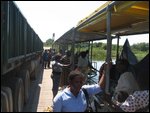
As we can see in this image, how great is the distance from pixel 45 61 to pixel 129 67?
2727cm

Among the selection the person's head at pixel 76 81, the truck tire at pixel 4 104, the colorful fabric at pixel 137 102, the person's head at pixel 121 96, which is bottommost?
the truck tire at pixel 4 104

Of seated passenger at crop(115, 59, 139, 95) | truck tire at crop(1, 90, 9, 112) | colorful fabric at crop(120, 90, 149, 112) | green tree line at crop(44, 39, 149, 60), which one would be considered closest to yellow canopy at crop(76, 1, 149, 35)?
green tree line at crop(44, 39, 149, 60)

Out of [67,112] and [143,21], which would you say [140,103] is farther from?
[143,21]

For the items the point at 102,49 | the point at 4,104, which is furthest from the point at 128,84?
the point at 102,49

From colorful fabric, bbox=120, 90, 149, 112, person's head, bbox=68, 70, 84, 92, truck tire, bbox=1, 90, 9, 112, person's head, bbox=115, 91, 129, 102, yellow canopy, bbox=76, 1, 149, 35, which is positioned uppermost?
yellow canopy, bbox=76, 1, 149, 35

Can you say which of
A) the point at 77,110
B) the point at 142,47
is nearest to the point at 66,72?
the point at 142,47

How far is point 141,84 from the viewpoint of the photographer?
205 inches

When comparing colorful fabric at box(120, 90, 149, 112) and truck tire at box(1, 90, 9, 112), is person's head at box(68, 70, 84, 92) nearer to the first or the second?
colorful fabric at box(120, 90, 149, 112)

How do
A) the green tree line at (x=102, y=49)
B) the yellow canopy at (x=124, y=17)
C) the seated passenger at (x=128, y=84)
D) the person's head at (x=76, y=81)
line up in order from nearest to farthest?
the person's head at (x=76, y=81), the yellow canopy at (x=124, y=17), the seated passenger at (x=128, y=84), the green tree line at (x=102, y=49)

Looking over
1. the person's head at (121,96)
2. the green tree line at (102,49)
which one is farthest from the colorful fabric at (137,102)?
the green tree line at (102,49)

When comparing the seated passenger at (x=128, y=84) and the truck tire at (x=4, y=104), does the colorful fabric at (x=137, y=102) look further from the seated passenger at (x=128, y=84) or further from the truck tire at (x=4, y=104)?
the truck tire at (x=4, y=104)

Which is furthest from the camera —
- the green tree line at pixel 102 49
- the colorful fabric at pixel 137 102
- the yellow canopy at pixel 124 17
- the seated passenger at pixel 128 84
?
the green tree line at pixel 102 49

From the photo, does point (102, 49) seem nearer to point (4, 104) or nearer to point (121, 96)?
point (121, 96)

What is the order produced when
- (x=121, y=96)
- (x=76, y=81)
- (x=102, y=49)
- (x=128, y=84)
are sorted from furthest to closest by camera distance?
(x=102, y=49), (x=128, y=84), (x=121, y=96), (x=76, y=81)
